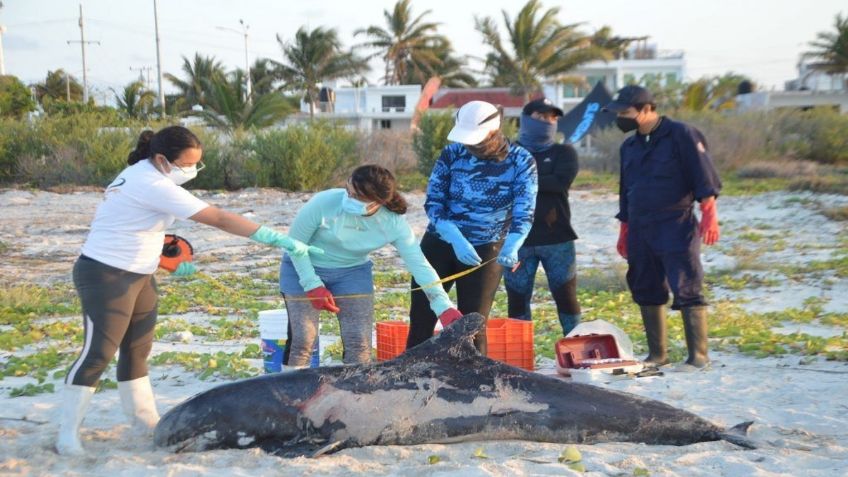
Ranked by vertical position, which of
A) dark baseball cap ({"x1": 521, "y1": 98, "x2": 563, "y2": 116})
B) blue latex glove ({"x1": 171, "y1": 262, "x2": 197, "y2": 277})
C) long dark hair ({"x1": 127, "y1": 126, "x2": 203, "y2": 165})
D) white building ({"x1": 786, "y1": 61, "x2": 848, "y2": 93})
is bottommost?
blue latex glove ({"x1": 171, "y1": 262, "x2": 197, "y2": 277})

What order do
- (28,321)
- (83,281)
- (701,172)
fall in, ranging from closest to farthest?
(83,281)
(701,172)
(28,321)

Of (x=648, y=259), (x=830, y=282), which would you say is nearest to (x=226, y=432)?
(x=648, y=259)

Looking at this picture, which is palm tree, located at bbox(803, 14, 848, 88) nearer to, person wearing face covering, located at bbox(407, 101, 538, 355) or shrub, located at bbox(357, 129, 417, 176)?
shrub, located at bbox(357, 129, 417, 176)

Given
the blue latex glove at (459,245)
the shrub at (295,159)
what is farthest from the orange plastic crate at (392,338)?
the shrub at (295,159)

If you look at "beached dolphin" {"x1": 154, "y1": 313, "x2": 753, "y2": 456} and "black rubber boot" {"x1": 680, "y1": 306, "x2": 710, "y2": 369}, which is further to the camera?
"black rubber boot" {"x1": 680, "y1": 306, "x2": 710, "y2": 369}

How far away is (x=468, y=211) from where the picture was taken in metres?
5.96

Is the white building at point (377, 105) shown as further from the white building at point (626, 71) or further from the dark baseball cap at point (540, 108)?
the dark baseball cap at point (540, 108)

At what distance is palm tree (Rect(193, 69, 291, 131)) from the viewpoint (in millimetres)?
36531

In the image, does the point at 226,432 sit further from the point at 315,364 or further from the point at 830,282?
the point at 830,282

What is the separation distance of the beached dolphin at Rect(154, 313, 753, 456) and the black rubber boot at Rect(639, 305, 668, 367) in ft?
5.76

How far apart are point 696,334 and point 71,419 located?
4.28 metres

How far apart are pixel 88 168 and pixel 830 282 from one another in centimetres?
2051

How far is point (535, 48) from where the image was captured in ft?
157

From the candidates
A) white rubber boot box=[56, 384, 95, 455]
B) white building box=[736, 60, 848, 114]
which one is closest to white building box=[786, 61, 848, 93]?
white building box=[736, 60, 848, 114]
